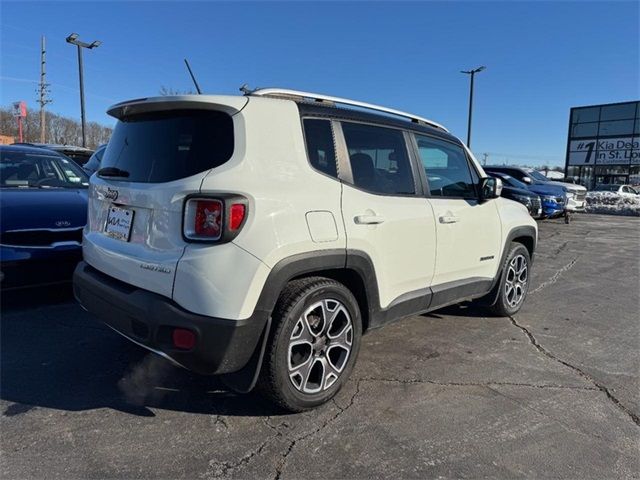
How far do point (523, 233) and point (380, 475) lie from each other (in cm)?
346

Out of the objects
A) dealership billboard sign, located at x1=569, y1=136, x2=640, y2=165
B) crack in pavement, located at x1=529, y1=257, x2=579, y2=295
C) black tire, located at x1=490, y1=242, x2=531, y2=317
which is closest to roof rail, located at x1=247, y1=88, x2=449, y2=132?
black tire, located at x1=490, y1=242, x2=531, y2=317

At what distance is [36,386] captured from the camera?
3193 mm

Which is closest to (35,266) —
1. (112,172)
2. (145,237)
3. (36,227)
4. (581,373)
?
(36,227)

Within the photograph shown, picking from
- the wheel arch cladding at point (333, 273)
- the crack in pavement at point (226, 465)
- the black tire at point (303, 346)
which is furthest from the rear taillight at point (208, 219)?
the crack in pavement at point (226, 465)

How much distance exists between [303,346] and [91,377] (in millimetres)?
1601

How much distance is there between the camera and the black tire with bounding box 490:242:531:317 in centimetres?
483

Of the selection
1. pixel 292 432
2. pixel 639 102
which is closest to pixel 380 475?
pixel 292 432

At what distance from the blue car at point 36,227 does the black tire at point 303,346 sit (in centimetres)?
276

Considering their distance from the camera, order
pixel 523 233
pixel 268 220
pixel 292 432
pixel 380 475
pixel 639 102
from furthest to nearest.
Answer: pixel 639 102 < pixel 523 233 < pixel 292 432 < pixel 268 220 < pixel 380 475

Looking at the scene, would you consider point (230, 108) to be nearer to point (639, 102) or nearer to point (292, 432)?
point (292, 432)

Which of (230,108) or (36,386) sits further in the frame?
(36,386)

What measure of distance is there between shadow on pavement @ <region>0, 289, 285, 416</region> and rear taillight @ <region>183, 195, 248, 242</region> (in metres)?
1.19

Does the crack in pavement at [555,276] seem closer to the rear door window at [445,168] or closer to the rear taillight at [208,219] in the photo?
the rear door window at [445,168]

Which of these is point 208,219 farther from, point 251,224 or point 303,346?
point 303,346
